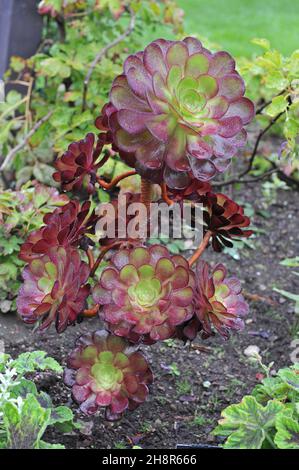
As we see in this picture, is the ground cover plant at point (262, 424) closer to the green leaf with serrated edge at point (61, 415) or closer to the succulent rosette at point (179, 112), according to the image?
the green leaf with serrated edge at point (61, 415)

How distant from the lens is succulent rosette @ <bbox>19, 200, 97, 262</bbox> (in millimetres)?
1801

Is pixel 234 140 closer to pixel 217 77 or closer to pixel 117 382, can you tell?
pixel 217 77

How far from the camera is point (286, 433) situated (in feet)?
5.37

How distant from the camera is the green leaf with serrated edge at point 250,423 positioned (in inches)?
66.2

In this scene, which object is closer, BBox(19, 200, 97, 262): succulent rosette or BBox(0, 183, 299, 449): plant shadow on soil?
BBox(19, 200, 97, 262): succulent rosette

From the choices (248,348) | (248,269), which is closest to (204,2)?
(248,269)

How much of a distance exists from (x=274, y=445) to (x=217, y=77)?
0.80 metres

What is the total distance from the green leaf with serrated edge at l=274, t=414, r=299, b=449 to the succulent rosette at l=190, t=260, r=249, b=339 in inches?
9.5

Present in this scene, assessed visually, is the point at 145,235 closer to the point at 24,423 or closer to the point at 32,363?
the point at 32,363

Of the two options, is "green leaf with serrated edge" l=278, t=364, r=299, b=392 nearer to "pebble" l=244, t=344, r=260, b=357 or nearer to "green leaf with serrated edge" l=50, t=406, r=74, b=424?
"green leaf with serrated edge" l=50, t=406, r=74, b=424

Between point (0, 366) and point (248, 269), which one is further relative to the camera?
point (248, 269)

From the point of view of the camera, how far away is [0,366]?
189cm

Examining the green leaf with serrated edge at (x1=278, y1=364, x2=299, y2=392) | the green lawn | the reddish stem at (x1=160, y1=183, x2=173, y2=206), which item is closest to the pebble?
the green leaf with serrated edge at (x1=278, y1=364, x2=299, y2=392)

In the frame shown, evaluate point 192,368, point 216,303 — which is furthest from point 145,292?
point 192,368
